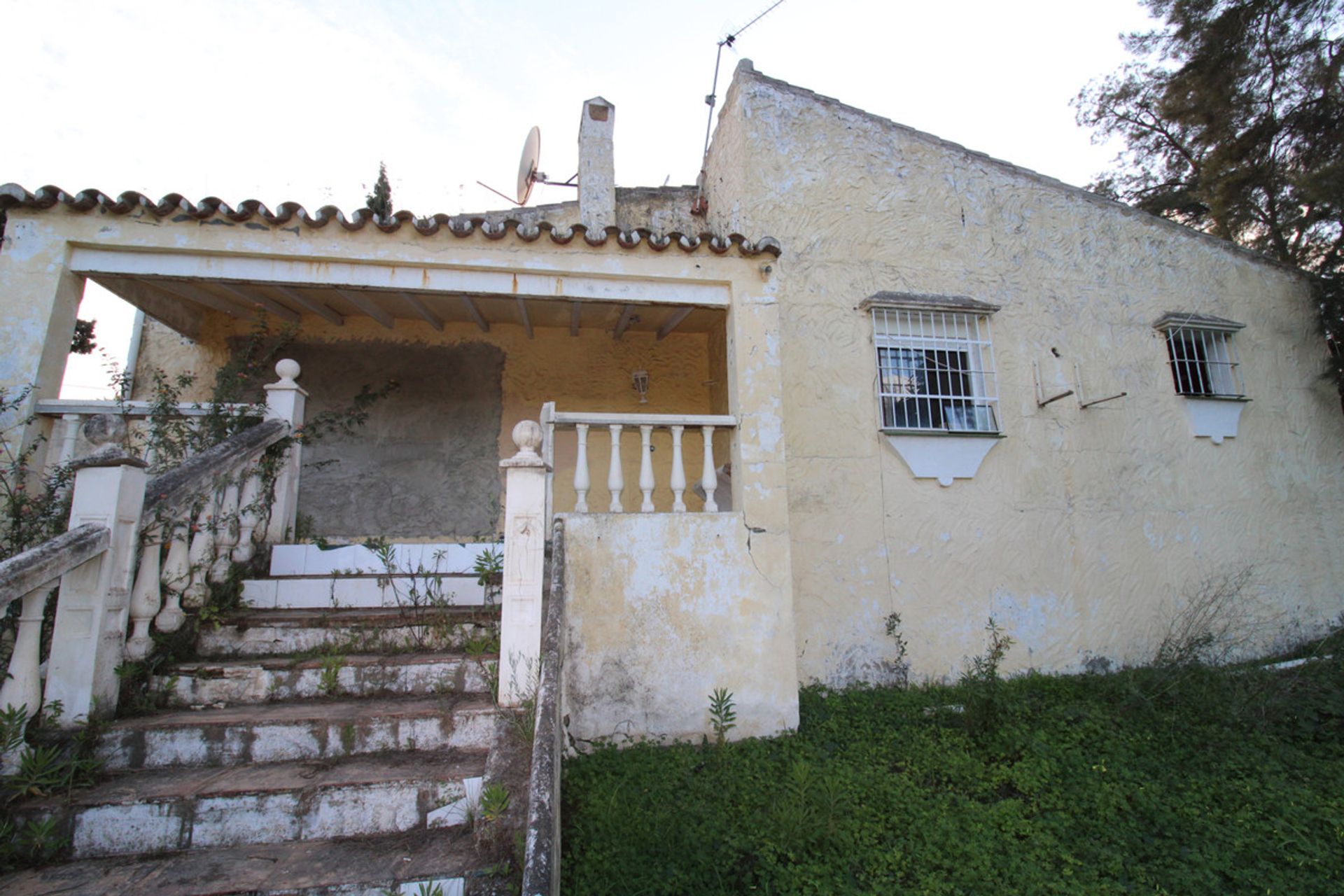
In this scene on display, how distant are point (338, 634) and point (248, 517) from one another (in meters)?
1.22

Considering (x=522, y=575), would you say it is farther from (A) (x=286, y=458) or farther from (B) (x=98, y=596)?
(A) (x=286, y=458)

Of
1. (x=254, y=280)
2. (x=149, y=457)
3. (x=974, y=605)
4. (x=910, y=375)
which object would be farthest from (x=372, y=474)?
(x=974, y=605)

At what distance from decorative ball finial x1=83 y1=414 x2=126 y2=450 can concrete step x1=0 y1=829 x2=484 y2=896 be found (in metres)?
1.98

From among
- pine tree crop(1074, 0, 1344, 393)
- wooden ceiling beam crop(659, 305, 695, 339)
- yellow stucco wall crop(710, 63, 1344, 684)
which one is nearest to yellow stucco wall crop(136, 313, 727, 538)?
wooden ceiling beam crop(659, 305, 695, 339)

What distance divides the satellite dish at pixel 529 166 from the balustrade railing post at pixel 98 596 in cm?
632

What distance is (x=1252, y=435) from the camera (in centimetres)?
722

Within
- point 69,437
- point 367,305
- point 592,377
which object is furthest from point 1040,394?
point 69,437

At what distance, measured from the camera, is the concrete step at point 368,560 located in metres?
4.54

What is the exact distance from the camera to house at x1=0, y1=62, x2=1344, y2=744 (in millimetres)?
4402

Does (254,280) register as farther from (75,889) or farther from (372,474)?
(75,889)

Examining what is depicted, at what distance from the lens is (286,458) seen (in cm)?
484

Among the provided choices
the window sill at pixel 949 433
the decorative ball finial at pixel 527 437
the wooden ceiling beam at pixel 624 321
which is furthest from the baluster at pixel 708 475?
the window sill at pixel 949 433

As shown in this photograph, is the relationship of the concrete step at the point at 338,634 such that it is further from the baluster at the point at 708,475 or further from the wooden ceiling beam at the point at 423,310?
the wooden ceiling beam at the point at 423,310

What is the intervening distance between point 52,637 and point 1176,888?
558 centimetres
